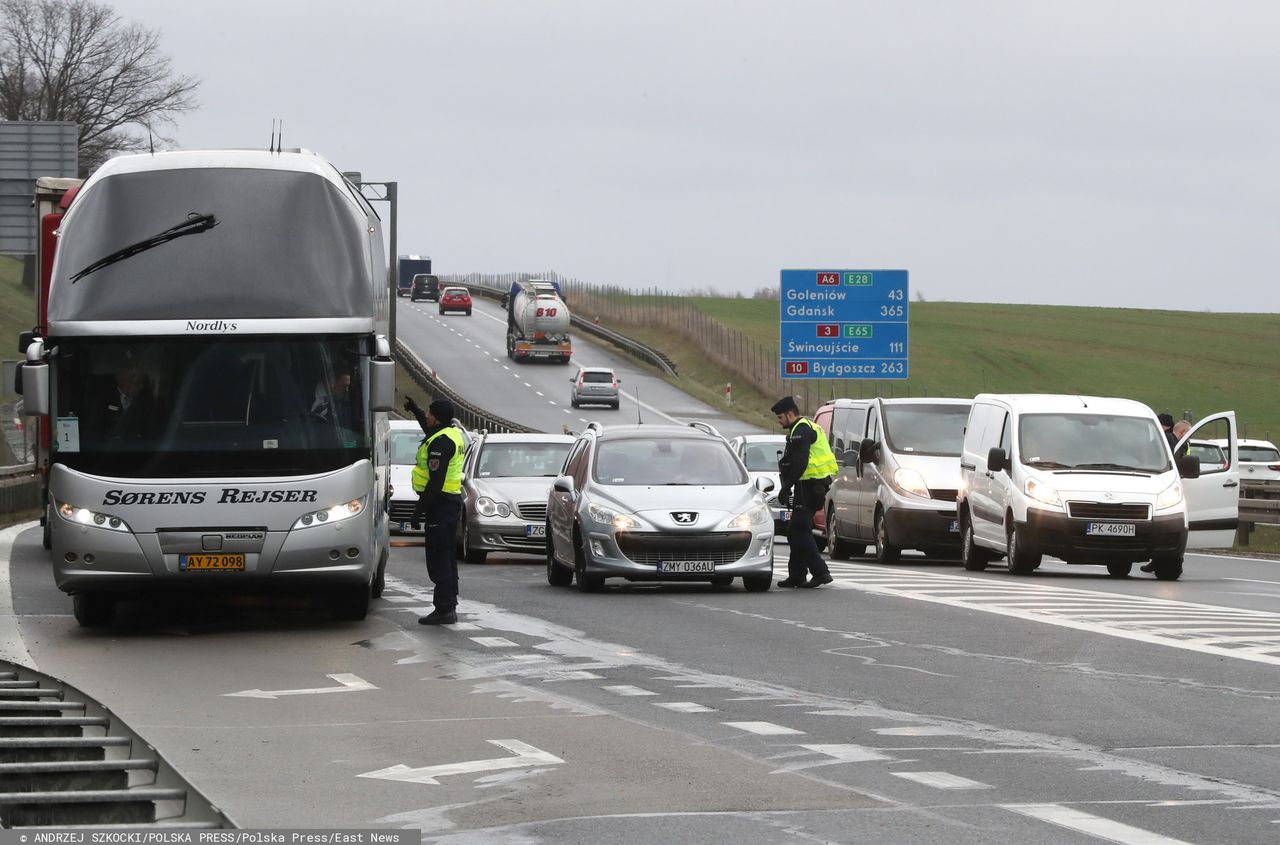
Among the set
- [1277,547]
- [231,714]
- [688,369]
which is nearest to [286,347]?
[231,714]

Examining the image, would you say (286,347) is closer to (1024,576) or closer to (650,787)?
(650,787)

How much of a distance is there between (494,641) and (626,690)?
342 centimetres

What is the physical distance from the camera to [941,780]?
9.03 metres

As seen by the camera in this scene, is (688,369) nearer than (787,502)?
No

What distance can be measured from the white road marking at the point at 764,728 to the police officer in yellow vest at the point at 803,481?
10.2 meters

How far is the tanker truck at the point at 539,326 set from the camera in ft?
309

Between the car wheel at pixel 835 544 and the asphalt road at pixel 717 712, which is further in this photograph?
the car wheel at pixel 835 544

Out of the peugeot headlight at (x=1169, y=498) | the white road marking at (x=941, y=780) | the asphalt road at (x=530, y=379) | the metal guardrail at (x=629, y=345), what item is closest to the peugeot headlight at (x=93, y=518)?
the white road marking at (x=941, y=780)

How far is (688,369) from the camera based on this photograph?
9619 cm

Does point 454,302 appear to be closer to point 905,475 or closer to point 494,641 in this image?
A: point 905,475

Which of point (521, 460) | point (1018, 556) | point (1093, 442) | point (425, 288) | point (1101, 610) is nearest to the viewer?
point (1101, 610)

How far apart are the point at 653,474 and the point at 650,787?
1248cm

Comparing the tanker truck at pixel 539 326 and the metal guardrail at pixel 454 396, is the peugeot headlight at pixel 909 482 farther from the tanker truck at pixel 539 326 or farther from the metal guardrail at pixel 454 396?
the tanker truck at pixel 539 326

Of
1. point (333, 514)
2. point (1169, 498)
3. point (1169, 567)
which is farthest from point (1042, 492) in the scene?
point (333, 514)
